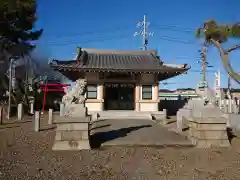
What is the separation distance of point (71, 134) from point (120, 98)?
14.2 metres

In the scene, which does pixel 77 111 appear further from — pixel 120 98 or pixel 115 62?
pixel 115 62

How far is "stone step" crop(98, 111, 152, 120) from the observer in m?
19.8

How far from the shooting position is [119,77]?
2162cm

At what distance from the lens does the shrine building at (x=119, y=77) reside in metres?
19.7

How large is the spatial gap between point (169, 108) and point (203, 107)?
20.6 m

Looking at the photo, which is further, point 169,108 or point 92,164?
point 169,108

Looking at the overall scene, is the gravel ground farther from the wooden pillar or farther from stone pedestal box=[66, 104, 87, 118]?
the wooden pillar

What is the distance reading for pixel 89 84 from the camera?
68.1 ft

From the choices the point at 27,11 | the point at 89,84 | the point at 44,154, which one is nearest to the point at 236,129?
the point at 44,154

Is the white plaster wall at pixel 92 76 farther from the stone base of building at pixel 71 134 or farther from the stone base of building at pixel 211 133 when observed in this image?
the stone base of building at pixel 211 133

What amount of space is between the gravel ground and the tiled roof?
36.8 feet

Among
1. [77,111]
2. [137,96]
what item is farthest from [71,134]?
[137,96]

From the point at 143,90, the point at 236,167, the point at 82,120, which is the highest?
the point at 143,90

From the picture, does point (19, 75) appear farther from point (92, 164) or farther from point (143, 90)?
point (92, 164)
